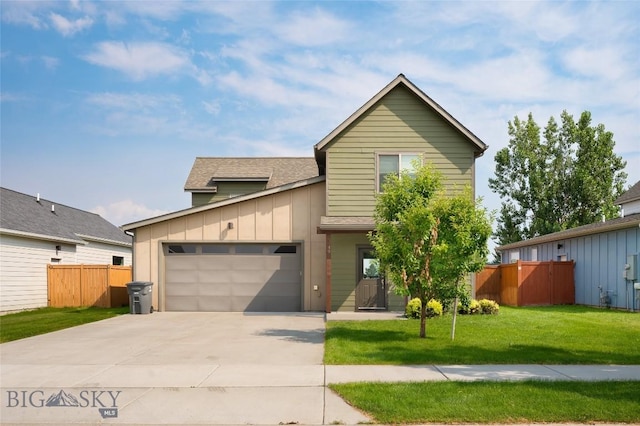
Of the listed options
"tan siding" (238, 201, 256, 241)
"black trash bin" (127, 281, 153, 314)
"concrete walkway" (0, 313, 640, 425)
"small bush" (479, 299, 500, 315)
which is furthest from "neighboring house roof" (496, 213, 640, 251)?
"black trash bin" (127, 281, 153, 314)

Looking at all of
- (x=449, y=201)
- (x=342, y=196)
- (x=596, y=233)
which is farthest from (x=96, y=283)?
(x=596, y=233)

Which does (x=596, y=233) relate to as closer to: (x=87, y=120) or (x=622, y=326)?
(x=622, y=326)

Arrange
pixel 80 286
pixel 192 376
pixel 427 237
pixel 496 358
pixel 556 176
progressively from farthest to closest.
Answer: pixel 556 176 < pixel 80 286 < pixel 427 237 < pixel 496 358 < pixel 192 376

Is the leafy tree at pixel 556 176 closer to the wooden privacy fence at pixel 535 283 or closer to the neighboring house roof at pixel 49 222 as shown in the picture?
the wooden privacy fence at pixel 535 283

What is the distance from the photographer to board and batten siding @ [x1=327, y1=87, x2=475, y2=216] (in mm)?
19219

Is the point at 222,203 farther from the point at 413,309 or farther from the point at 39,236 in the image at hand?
the point at 39,236

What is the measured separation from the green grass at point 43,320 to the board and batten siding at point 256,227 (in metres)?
2.44

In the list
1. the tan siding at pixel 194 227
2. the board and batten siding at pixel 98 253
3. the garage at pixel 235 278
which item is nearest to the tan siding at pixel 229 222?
the garage at pixel 235 278

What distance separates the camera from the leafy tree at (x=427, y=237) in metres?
12.0

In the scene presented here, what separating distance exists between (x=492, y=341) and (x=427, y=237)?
2.77 m

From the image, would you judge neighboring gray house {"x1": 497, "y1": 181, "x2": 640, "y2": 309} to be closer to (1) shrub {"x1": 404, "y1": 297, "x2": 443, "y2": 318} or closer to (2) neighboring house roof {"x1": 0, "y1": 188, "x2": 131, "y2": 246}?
(1) shrub {"x1": 404, "y1": 297, "x2": 443, "y2": 318}

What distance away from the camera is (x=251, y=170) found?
2888 cm

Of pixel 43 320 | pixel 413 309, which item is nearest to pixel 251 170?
pixel 43 320

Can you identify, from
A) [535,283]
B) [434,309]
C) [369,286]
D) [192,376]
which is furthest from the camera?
[535,283]
